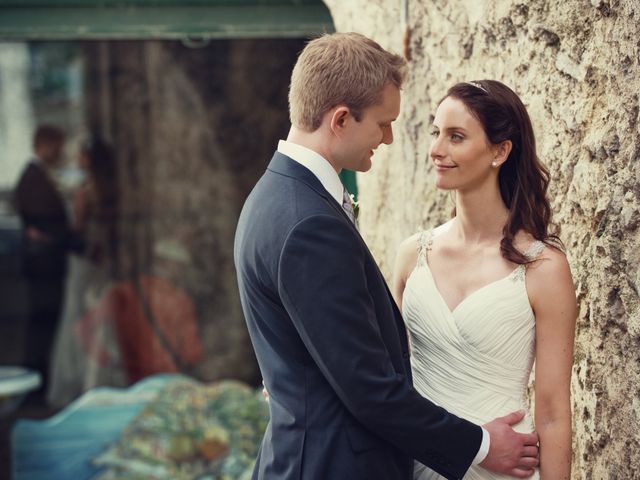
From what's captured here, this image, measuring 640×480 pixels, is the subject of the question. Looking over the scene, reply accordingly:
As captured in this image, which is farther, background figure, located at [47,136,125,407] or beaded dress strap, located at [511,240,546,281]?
background figure, located at [47,136,125,407]

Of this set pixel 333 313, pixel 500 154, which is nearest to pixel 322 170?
pixel 333 313

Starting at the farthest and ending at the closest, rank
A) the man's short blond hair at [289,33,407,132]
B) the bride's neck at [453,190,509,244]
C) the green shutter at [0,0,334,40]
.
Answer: the green shutter at [0,0,334,40]
the bride's neck at [453,190,509,244]
the man's short blond hair at [289,33,407,132]

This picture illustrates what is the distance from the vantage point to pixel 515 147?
9.07 feet

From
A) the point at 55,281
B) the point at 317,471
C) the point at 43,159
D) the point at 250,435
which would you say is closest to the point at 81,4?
the point at 43,159

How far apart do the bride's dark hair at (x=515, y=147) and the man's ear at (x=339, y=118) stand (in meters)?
0.44

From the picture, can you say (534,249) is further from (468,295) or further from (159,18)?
(159,18)

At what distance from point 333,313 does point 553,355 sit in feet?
2.10

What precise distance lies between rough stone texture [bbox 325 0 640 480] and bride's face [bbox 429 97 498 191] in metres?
0.32

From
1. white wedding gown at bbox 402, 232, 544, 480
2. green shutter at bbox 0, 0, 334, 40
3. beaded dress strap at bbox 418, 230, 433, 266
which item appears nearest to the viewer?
white wedding gown at bbox 402, 232, 544, 480

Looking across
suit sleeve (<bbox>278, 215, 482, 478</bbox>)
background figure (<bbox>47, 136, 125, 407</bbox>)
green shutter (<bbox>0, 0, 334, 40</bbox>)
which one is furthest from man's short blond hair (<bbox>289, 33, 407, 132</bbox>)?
background figure (<bbox>47, 136, 125, 407</bbox>)

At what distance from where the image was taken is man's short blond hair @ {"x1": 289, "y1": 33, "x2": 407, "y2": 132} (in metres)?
2.42

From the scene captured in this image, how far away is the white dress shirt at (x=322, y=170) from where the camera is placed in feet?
8.13

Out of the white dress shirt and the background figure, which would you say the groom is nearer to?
the white dress shirt

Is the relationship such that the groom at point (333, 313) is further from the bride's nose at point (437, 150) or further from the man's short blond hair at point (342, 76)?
the bride's nose at point (437, 150)
